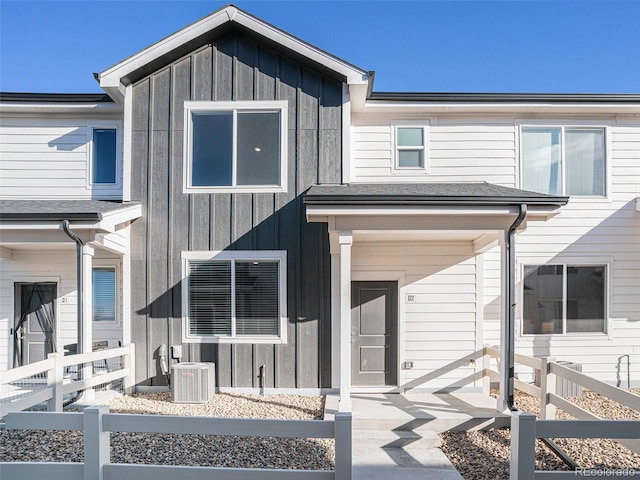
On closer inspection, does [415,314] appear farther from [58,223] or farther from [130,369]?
[58,223]

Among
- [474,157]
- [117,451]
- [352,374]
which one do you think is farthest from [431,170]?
[117,451]

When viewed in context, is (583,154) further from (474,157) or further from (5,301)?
(5,301)

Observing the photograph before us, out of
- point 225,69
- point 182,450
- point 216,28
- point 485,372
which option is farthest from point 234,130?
point 485,372

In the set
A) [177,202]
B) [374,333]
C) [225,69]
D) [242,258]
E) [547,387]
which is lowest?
[547,387]

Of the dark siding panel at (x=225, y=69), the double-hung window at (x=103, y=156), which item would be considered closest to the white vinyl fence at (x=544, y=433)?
the dark siding panel at (x=225, y=69)

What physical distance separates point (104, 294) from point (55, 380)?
8.81 feet

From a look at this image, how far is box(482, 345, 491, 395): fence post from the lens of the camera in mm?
7464

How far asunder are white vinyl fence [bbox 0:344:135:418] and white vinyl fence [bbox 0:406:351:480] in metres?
2.43

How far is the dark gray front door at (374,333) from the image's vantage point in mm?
7895

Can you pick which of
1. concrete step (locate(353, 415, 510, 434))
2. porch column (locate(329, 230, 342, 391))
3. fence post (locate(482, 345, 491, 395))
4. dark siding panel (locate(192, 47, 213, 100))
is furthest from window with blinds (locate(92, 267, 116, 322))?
fence post (locate(482, 345, 491, 395))

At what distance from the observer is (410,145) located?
27.7 ft

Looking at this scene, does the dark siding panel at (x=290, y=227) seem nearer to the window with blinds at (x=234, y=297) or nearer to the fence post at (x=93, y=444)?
the window with blinds at (x=234, y=297)

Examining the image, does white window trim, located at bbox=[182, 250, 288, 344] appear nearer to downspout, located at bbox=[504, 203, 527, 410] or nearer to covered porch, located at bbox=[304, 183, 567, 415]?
covered porch, located at bbox=[304, 183, 567, 415]

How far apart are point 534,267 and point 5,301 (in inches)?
391
